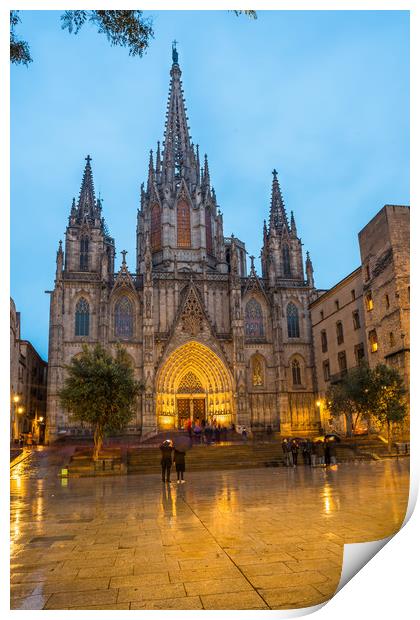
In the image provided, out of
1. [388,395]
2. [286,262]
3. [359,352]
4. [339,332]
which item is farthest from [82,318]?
[388,395]

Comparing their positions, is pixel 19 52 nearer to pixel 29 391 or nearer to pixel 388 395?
pixel 388 395

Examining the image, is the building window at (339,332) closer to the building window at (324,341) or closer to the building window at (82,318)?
the building window at (324,341)

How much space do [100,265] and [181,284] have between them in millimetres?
6626

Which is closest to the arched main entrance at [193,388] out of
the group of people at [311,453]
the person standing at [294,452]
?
the group of people at [311,453]

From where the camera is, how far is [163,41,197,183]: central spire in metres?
46.4

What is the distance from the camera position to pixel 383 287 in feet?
93.0

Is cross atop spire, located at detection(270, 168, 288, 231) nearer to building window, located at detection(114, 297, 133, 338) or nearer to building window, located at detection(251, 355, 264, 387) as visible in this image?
building window, located at detection(251, 355, 264, 387)

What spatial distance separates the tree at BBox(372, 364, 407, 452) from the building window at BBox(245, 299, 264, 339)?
1611cm

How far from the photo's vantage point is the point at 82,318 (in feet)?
125

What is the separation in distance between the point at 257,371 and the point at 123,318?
11437 millimetres

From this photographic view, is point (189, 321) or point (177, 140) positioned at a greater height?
point (177, 140)

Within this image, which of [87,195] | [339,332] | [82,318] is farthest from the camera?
[87,195]

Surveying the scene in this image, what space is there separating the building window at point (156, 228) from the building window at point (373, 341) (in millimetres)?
20883
